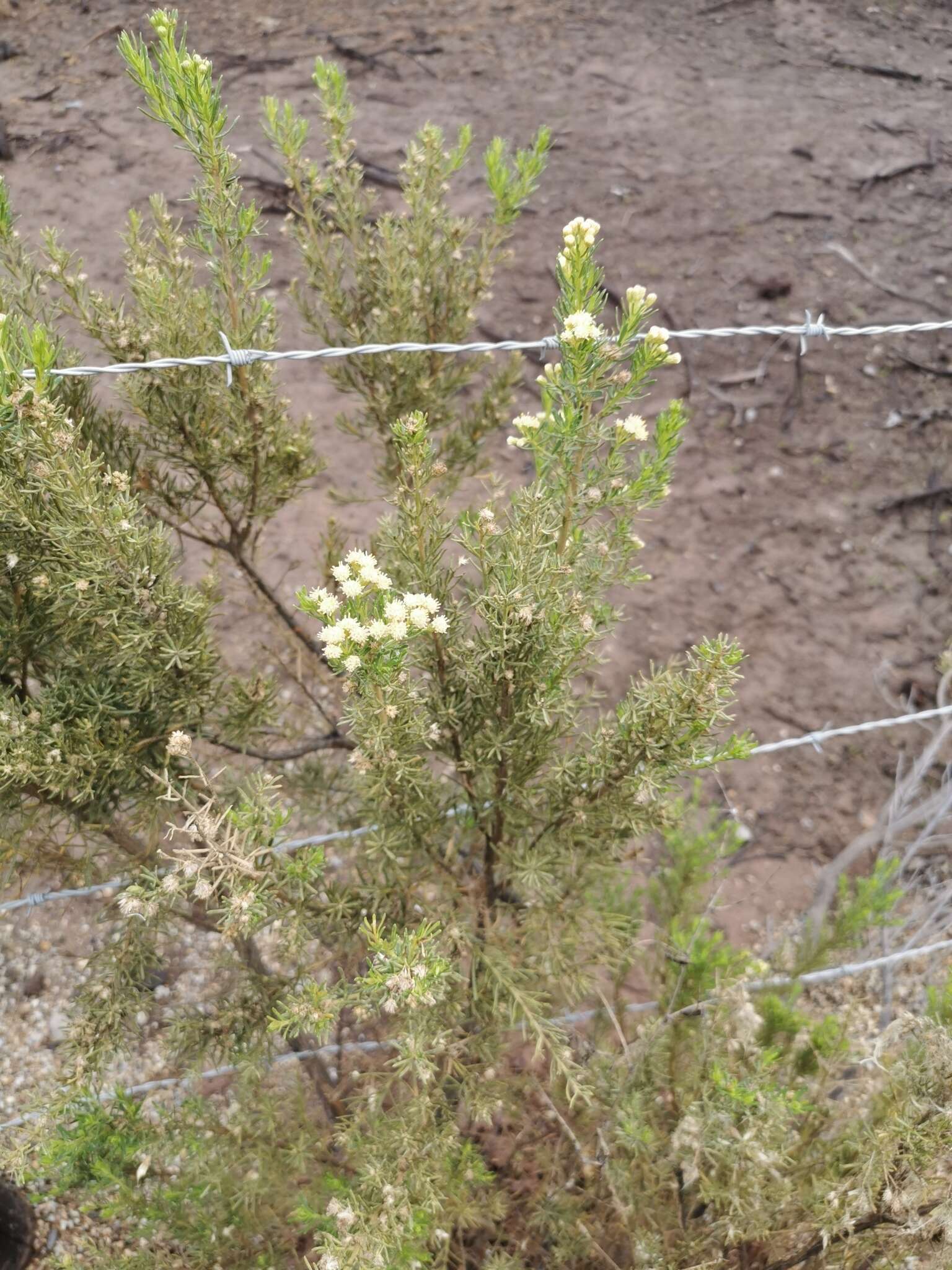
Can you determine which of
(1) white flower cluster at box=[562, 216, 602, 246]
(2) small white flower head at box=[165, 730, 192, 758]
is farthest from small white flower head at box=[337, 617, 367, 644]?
(1) white flower cluster at box=[562, 216, 602, 246]

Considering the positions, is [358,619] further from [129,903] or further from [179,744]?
[129,903]

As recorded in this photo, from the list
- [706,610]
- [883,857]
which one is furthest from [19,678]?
[706,610]

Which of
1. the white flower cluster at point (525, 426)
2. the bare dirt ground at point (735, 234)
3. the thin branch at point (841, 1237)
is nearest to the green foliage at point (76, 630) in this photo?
the white flower cluster at point (525, 426)

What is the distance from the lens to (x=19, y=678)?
200cm

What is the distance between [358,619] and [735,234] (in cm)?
590

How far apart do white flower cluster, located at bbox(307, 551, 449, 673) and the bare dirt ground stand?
304 centimetres

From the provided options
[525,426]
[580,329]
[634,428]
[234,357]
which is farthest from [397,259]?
[580,329]

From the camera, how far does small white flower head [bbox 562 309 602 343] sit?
1574 mm

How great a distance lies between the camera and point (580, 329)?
5.17ft

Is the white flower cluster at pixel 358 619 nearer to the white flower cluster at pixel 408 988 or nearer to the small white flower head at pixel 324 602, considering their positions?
the small white flower head at pixel 324 602

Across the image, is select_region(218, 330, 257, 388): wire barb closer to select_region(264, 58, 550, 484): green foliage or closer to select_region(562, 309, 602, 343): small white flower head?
select_region(264, 58, 550, 484): green foliage

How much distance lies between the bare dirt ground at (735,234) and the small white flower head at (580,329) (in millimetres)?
3068

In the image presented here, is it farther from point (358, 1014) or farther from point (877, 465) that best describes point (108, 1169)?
point (877, 465)

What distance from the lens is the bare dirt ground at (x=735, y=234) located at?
475 centimetres
